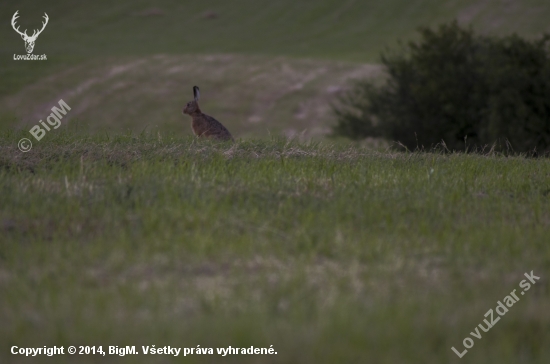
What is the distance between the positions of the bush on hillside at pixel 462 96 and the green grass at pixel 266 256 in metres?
16.4

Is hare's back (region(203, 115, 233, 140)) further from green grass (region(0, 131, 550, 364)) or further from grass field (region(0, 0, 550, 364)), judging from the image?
green grass (region(0, 131, 550, 364))

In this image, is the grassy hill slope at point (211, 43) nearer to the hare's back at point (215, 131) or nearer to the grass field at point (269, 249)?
the hare's back at point (215, 131)

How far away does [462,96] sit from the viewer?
27.3 meters

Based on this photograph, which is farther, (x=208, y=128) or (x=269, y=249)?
(x=208, y=128)

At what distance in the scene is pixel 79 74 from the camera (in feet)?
142

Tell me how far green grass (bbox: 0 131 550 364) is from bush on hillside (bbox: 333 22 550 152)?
53.7 ft

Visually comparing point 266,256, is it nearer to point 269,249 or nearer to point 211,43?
point 269,249

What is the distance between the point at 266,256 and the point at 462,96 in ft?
76.6

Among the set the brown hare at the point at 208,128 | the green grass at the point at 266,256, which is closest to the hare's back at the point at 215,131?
the brown hare at the point at 208,128

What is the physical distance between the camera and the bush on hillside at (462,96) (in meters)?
24.6

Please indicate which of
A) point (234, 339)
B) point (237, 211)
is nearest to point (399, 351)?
point (234, 339)

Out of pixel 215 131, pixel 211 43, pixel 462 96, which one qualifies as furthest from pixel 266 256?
pixel 211 43

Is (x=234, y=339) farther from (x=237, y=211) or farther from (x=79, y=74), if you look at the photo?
(x=79, y=74)

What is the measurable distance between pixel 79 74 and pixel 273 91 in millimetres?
12554
